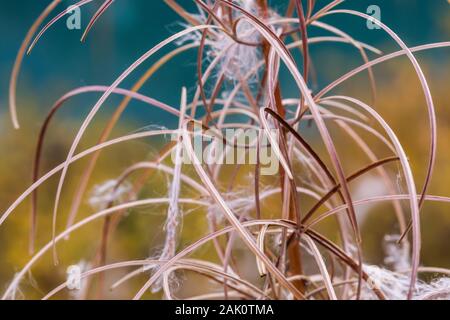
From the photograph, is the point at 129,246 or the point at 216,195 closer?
the point at 216,195

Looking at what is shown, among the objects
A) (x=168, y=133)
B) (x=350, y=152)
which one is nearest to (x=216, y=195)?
(x=168, y=133)

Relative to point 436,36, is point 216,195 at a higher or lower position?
lower

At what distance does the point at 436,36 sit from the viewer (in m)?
1.71

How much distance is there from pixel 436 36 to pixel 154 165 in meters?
1.48

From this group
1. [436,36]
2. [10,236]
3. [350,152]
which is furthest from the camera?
[436,36]

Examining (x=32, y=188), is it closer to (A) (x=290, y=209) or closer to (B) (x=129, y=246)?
(A) (x=290, y=209)

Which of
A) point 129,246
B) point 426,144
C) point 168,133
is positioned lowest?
point 168,133

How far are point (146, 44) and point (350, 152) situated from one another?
0.72 m

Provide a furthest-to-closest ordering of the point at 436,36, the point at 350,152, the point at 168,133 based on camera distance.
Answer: the point at 436,36 < the point at 350,152 < the point at 168,133

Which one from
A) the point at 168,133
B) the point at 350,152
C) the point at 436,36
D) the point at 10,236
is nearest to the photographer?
the point at 168,133

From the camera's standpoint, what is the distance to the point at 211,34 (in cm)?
43
